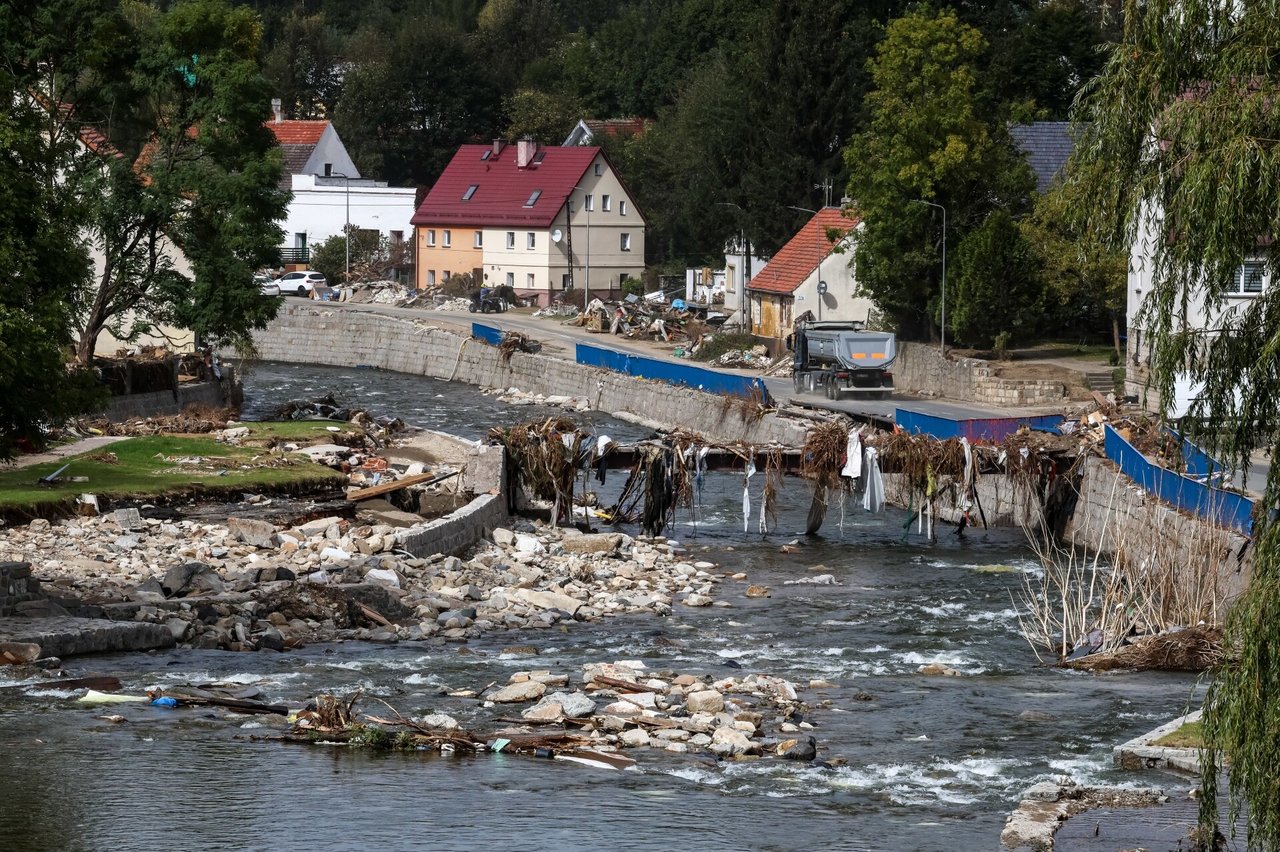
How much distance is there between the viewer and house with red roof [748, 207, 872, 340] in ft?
226

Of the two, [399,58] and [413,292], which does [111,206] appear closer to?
[413,292]

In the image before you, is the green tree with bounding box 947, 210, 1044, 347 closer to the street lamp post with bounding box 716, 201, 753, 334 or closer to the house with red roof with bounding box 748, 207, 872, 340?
the house with red roof with bounding box 748, 207, 872, 340

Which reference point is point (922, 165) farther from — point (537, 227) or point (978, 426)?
point (537, 227)

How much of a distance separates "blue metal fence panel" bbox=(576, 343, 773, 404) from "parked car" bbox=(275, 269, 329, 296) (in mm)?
33499

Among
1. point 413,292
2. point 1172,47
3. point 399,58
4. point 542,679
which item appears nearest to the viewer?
point 1172,47

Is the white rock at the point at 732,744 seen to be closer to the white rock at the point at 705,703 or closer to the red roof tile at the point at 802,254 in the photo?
the white rock at the point at 705,703

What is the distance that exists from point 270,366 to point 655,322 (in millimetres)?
17518

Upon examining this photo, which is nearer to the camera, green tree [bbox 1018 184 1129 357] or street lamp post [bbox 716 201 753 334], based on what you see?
green tree [bbox 1018 184 1129 357]

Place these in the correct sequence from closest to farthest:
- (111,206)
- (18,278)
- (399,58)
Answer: (18,278) → (111,206) → (399,58)

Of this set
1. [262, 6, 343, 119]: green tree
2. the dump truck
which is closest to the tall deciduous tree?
the dump truck

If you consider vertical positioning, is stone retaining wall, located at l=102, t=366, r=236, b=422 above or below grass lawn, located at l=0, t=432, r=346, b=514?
above

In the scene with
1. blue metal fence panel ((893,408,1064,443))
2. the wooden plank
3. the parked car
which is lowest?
the wooden plank

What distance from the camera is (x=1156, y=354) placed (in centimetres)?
1330

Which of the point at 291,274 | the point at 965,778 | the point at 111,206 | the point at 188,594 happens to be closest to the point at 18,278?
the point at 188,594
